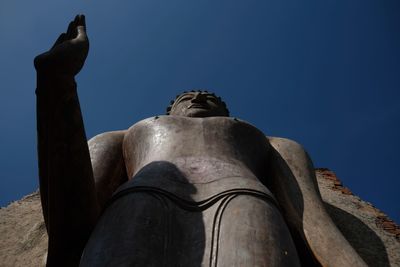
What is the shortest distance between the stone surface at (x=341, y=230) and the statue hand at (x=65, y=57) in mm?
1422

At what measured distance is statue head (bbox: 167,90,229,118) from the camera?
13.4 ft

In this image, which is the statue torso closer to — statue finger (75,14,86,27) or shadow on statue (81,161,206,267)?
shadow on statue (81,161,206,267)

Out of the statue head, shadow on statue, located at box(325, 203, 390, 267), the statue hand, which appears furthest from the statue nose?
the statue hand

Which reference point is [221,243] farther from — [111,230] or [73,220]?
[73,220]

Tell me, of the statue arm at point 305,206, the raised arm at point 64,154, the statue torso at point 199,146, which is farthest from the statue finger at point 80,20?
the statue arm at point 305,206

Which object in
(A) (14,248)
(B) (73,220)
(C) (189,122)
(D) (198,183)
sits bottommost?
(A) (14,248)

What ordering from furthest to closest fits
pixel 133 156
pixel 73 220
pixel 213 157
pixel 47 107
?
pixel 133 156, pixel 213 157, pixel 73 220, pixel 47 107

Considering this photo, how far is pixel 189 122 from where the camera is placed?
11.6ft

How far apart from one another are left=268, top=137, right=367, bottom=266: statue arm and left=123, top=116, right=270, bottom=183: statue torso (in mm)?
163

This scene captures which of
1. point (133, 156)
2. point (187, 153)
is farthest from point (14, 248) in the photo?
point (187, 153)

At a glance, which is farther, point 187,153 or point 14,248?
point 14,248

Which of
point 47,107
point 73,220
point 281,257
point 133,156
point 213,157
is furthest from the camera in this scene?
point 133,156

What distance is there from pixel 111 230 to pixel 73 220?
34cm

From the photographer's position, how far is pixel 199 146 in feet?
10.6
